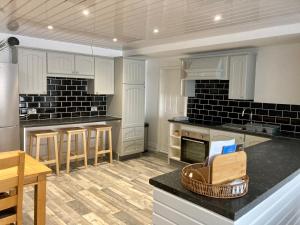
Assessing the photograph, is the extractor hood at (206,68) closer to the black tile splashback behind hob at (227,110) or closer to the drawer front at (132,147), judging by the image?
the black tile splashback behind hob at (227,110)

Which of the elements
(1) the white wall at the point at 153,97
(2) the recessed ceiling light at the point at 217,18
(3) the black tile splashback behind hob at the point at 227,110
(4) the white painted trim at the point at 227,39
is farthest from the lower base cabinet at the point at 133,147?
(2) the recessed ceiling light at the point at 217,18

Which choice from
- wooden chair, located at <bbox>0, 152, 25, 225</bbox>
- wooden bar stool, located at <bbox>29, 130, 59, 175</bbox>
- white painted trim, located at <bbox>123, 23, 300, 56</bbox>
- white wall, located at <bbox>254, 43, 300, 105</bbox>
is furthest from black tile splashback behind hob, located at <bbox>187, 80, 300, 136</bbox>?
wooden chair, located at <bbox>0, 152, 25, 225</bbox>

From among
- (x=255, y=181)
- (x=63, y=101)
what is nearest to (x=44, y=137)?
(x=63, y=101)

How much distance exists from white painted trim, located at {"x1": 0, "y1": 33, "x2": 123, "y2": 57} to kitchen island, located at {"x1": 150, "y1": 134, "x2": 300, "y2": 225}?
3710mm

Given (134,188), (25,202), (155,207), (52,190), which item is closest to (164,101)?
(134,188)

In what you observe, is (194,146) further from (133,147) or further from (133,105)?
(133,105)

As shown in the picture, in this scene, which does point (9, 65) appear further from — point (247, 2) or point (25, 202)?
point (247, 2)

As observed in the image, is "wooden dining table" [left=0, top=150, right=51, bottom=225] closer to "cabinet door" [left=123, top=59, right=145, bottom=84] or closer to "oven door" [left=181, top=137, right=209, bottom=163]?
"oven door" [left=181, top=137, right=209, bottom=163]

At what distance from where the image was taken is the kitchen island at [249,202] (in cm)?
124

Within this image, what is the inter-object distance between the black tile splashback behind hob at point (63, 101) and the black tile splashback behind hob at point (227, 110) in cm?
207

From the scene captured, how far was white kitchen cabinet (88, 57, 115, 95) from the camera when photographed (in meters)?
4.90

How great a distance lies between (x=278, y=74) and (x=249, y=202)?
10.1 ft

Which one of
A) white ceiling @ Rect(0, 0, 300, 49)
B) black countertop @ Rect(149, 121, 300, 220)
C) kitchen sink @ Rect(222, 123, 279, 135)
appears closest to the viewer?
black countertop @ Rect(149, 121, 300, 220)

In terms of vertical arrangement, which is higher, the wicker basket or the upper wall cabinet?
the upper wall cabinet
